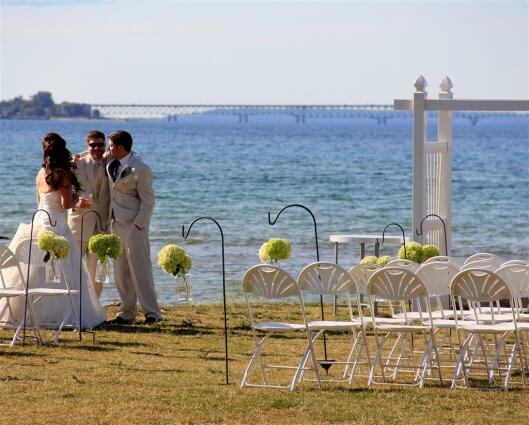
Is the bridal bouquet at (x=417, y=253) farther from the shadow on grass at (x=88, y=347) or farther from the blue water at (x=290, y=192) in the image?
the blue water at (x=290, y=192)

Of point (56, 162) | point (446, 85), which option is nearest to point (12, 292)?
point (56, 162)

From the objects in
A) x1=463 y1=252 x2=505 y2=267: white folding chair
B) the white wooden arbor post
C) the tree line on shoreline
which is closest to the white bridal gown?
the white wooden arbor post

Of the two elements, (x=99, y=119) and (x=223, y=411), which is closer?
(x=223, y=411)

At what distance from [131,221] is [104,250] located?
4.25 feet

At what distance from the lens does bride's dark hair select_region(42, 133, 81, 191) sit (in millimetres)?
12734

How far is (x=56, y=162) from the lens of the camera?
505 inches

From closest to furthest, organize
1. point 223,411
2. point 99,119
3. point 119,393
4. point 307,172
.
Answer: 1. point 223,411
2. point 119,393
3. point 307,172
4. point 99,119

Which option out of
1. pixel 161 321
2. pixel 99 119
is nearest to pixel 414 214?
pixel 161 321

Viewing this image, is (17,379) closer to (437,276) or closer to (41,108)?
(437,276)

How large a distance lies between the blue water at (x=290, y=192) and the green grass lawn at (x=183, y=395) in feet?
19.3

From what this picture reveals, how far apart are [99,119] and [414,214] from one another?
13960cm

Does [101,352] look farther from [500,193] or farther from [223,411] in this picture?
[500,193]

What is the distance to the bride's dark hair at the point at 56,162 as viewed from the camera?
12.7 meters

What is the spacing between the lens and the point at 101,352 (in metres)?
11.5
